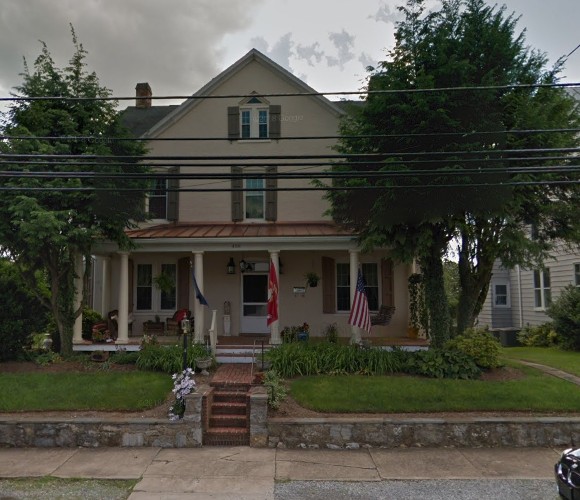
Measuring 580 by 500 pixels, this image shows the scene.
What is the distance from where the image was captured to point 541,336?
1723 cm

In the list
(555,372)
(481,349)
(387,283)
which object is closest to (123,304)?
(387,283)

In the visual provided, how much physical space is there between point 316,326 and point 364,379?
5.30 m

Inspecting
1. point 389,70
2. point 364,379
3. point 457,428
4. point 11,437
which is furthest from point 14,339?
point 389,70

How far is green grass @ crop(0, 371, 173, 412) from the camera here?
8891 millimetres

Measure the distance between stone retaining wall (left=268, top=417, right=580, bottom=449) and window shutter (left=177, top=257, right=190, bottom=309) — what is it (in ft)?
26.1

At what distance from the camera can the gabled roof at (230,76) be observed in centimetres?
1579

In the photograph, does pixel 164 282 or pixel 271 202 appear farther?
pixel 271 202

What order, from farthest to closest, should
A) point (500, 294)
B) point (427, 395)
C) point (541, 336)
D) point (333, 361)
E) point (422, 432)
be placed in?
point (500, 294) < point (541, 336) < point (333, 361) < point (427, 395) < point (422, 432)

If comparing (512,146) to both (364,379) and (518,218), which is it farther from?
(364,379)

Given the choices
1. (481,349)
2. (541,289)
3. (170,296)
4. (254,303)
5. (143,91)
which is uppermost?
(143,91)

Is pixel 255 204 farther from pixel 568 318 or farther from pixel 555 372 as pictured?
pixel 568 318

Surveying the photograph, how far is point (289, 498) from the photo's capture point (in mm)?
6109

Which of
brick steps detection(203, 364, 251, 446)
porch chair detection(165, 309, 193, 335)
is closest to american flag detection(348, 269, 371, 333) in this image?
brick steps detection(203, 364, 251, 446)

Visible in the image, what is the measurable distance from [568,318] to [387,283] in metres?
5.75
